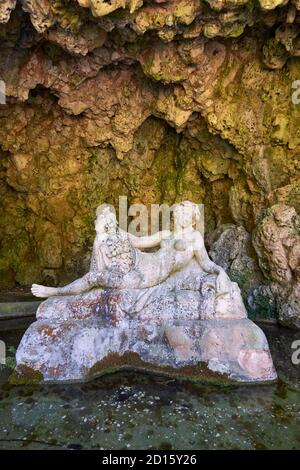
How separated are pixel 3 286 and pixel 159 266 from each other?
6437 mm

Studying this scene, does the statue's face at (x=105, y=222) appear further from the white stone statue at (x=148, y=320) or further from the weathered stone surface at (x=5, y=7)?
the weathered stone surface at (x=5, y=7)

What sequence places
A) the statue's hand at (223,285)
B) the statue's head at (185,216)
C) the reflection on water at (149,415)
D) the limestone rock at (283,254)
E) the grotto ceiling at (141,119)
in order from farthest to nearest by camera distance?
1. the limestone rock at (283,254)
2. the grotto ceiling at (141,119)
3. the statue's head at (185,216)
4. the statue's hand at (223,285)
5. the reflection on water at (149,415)

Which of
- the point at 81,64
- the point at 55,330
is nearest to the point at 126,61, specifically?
the point at 81,64

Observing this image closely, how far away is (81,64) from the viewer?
285 inches

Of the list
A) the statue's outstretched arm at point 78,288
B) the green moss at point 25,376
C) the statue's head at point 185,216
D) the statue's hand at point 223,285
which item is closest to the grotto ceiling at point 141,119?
the statue's head at point 185,216

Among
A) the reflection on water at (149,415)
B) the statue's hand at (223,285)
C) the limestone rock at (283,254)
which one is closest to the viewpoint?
the reflection on water at (149,415)

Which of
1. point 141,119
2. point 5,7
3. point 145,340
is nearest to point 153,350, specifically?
point 145,340

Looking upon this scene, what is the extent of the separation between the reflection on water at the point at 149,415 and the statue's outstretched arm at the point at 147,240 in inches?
72.1

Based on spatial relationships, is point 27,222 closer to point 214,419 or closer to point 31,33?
point 31,33

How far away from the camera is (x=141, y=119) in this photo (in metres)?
8.59

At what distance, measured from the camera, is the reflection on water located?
3.36 m

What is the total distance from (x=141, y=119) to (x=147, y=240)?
4.09m

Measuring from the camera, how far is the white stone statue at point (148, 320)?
445 cm

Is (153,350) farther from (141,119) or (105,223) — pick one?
(141,119)
